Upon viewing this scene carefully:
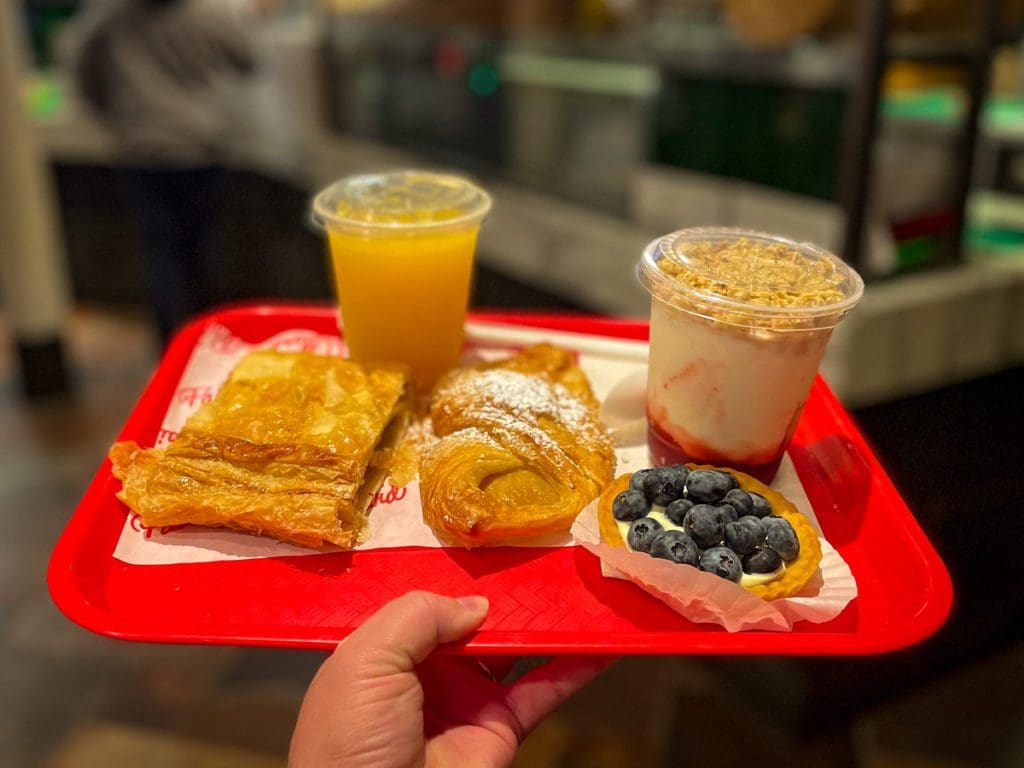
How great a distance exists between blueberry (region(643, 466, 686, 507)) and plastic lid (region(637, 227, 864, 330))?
0.89ft

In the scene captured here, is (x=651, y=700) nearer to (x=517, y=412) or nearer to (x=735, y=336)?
(x=517, y=412)

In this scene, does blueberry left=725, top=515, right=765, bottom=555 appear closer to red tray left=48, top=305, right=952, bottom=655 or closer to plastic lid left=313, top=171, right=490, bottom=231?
red tray left=48, top=305, right=952, bottom=655

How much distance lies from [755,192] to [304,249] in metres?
3.14

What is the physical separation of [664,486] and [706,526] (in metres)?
0.12

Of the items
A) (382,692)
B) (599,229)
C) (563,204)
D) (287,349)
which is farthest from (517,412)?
(563,204)

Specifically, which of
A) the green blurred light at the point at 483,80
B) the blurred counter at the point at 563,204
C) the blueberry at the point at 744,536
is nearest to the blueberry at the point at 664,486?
the blueberry at the point at 744,536

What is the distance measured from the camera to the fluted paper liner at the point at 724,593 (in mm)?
1286

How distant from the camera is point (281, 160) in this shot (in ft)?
19.5

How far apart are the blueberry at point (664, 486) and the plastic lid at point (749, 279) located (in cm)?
27

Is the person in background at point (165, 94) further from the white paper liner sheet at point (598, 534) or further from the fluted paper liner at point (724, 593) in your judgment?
the fluted paper liner at point (724, 593)

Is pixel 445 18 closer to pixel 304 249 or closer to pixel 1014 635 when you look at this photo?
pixel 304 249

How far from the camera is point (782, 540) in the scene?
1357 millimetres

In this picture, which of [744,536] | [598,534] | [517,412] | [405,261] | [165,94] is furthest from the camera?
[165,94]

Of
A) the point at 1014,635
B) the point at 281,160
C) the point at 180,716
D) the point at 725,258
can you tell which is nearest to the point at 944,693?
the point at 1014,635
